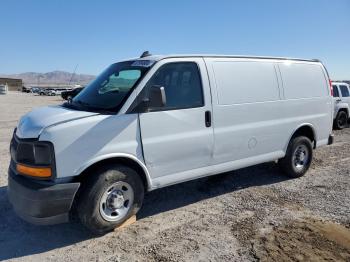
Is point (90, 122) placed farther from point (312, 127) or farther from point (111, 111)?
point (312, 127)

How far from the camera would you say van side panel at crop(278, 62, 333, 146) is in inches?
245

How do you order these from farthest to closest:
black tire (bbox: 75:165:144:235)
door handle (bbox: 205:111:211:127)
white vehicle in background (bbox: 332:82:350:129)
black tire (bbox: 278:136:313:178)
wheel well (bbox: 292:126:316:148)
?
1. white vehicle in background (bbox: 332:82:350:129)
2. wheel well (bbox: 292:126:316:148)
3. black tire (bbox: 278:136:313:178)
4. door handle (bbox: 205:111:211:127)
5. black tire (bbox: 75:165:144:235)

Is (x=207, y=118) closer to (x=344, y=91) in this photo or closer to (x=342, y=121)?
(x=342, y=121)

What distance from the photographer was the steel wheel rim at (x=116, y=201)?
4223 mm

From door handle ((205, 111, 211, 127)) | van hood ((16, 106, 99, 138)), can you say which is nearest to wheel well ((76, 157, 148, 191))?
van hood ((16, 106, 99, 138))

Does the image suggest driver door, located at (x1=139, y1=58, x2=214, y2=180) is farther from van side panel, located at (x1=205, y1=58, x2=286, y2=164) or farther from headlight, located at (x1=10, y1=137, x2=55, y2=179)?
headlight, located at (x1=10, y1=137, x2=55, y2=179)

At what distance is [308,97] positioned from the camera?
6.59 metres

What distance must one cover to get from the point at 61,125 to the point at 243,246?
2472 mm

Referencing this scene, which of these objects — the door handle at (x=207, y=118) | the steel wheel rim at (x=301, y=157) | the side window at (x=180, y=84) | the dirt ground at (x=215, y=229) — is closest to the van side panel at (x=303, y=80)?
the steel wheel rim at (x=301, y=157)

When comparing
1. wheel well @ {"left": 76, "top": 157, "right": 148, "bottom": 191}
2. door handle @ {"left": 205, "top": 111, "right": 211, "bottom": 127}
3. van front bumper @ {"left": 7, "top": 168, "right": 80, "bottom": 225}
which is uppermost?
door handle @ {"left": 205, "top": 111, "right": 211, "bottom": 127}

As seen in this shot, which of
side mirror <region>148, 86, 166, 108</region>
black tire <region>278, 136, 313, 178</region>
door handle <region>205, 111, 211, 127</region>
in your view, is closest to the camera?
side mirror <region>148, 86, 166, 108</region>

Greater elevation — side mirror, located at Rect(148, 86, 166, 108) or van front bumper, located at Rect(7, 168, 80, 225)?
side mirror, located at Rect(148, 86, 166, 108)

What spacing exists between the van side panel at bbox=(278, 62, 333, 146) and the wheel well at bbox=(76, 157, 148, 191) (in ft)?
9.76

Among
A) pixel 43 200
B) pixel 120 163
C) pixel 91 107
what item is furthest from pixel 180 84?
pixel 43 200
